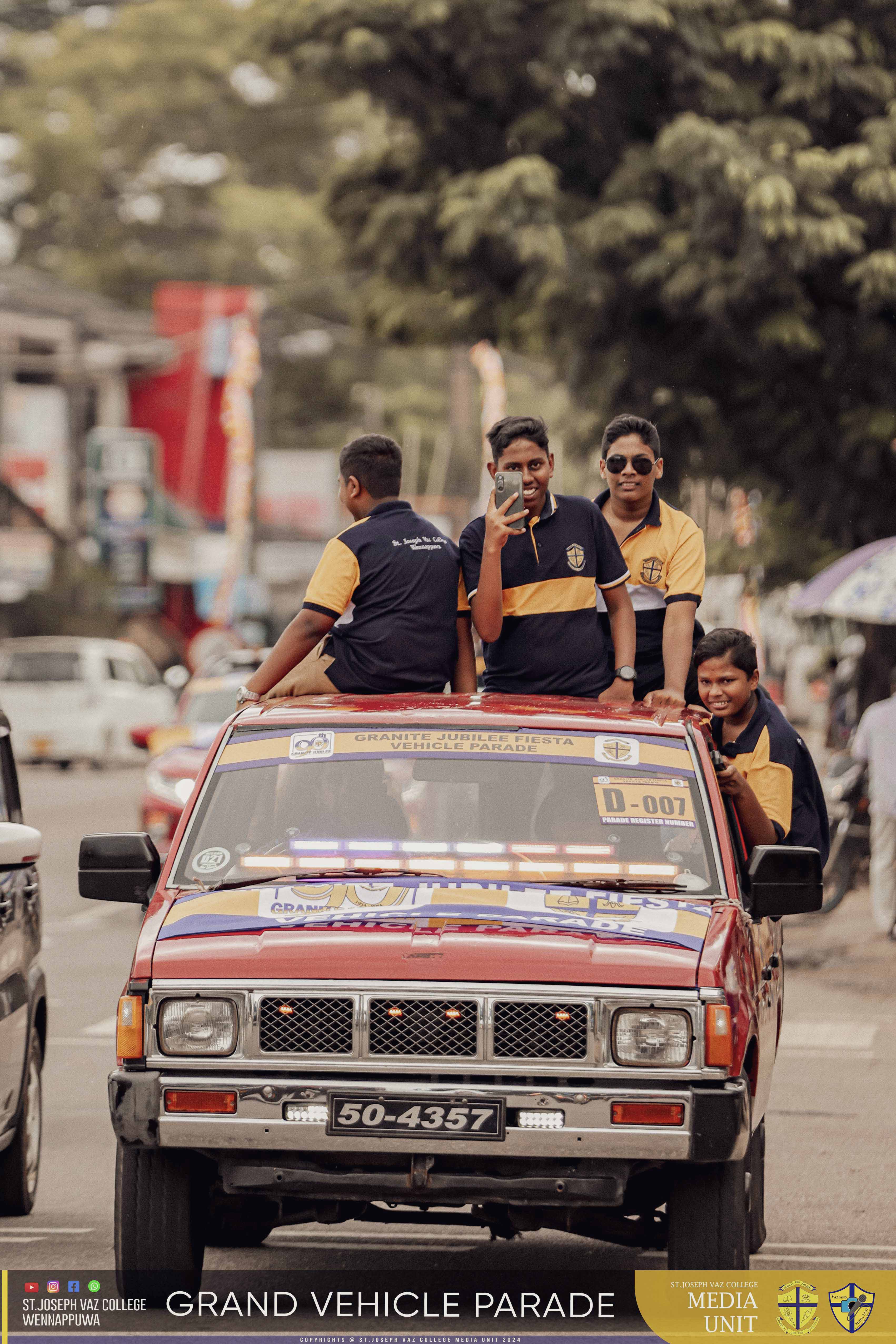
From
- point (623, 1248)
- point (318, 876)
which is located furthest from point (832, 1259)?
point (318, 876)

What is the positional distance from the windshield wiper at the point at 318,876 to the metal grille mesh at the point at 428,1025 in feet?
2.14

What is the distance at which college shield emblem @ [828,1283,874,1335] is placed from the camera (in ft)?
19.8

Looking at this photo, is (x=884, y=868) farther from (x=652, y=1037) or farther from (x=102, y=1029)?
(x=652, y=1037)

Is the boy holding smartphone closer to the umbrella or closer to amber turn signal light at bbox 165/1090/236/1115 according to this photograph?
amber turn signal light at bbox 165/1090/236/1115

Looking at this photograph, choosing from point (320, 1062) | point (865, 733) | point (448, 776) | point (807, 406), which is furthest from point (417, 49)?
point (320, 1062)

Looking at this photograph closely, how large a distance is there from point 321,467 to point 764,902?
54.9 metres

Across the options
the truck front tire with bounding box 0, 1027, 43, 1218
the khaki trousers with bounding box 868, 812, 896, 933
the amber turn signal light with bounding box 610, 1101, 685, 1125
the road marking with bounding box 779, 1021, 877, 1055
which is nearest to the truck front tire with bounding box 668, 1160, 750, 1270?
the amber turn signal light with bounding box 610, 1101, 685, 1125

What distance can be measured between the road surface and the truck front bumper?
3.03 feet

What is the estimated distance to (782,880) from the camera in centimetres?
655

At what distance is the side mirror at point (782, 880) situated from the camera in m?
6.54

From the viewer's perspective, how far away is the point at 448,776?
6730 millimetres

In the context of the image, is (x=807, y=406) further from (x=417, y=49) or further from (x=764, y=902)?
(x=764, y=902)

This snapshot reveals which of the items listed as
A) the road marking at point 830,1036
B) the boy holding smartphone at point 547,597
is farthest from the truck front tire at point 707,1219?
the road marking at point 830,1036

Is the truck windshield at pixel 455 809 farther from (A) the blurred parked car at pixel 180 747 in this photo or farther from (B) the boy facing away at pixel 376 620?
(A) the blurred parked car at pixel 180 747
